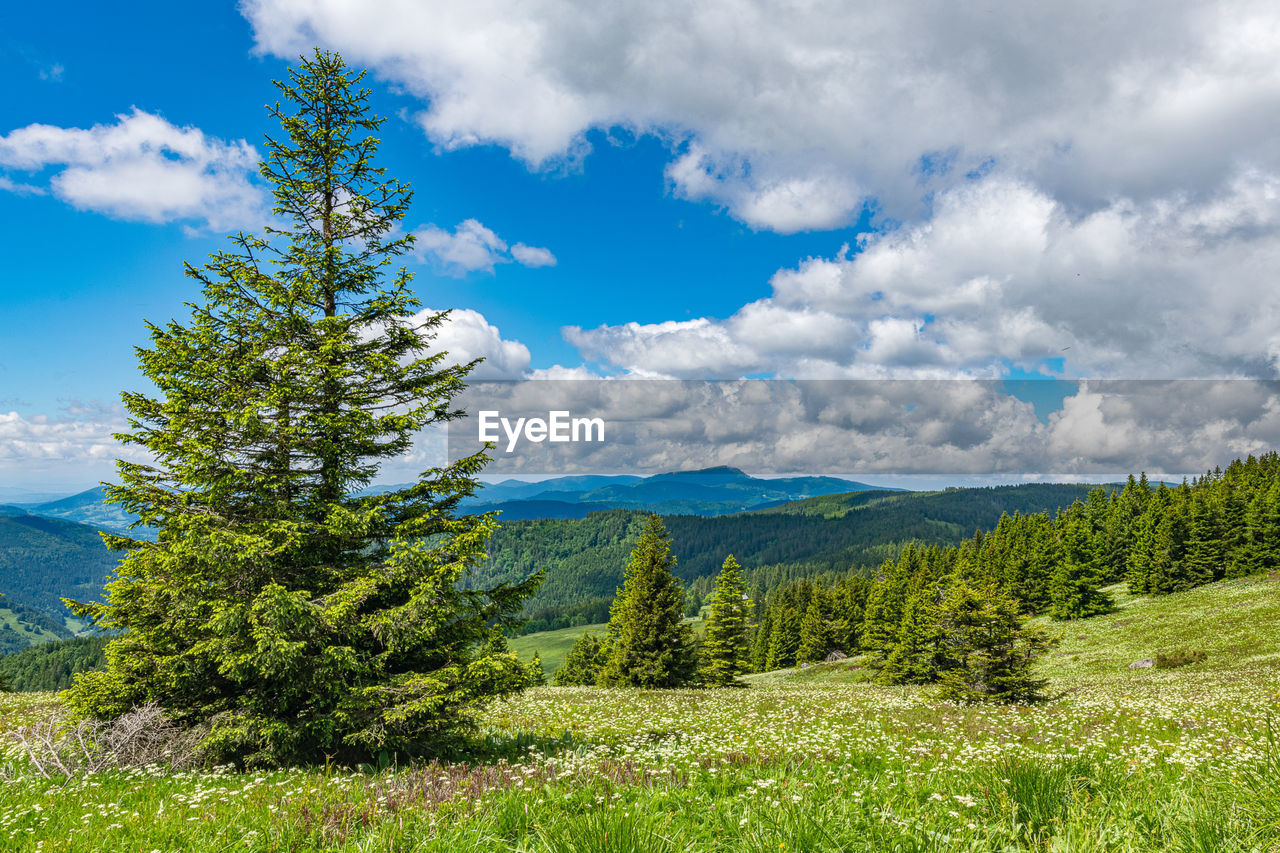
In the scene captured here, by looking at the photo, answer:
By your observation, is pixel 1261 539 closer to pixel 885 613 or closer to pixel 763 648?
pixel 885 613

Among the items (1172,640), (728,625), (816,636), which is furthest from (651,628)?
(816,636)

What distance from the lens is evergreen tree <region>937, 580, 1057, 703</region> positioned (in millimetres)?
21562

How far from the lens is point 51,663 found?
159m

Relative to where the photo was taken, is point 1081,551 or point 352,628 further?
point 1081,551

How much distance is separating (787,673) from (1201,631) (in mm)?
35868

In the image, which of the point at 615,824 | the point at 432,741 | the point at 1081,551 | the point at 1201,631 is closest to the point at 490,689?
the point at 432,741

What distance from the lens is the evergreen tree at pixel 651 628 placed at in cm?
3388

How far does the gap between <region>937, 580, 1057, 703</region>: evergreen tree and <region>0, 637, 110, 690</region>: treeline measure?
186522 millimetres

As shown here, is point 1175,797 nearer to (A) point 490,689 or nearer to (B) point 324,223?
(A) point 490,689

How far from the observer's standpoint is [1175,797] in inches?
189

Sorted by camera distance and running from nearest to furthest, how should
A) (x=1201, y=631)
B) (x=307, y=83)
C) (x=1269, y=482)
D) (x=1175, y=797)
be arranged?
1. (x=1175, y=797)
2. (x=307, y=83)
3. (x=1201, y=631)
4. (x=1269, y=482)

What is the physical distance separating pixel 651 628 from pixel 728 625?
13034mm

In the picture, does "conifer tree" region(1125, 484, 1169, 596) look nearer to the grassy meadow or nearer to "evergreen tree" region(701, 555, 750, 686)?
"evergreen tree" region(701, 555, 750, 686)

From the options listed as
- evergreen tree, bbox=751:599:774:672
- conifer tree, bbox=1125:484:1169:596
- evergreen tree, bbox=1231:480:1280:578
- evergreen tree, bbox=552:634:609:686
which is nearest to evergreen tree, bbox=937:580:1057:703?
evergreen tree, bbox=552:634:609:686
